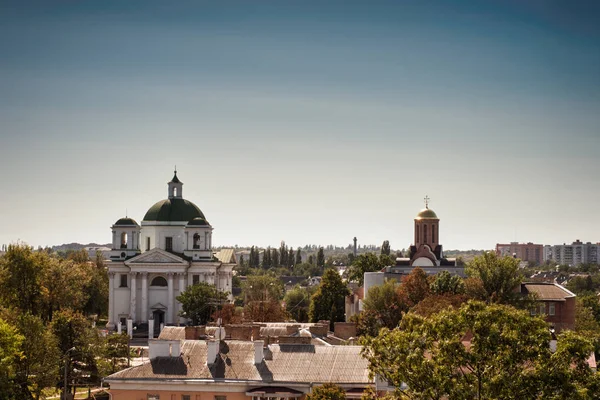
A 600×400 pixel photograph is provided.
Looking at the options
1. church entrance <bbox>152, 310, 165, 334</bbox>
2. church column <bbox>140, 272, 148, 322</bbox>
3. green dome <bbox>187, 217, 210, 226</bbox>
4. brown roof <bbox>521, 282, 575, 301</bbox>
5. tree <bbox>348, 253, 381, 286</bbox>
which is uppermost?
green dome <bbox>187, 217, 210, 226</bbox>

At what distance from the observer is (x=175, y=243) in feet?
400

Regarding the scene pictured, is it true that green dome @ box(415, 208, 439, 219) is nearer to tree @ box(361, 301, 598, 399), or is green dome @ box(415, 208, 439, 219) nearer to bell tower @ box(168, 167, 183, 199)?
bell tower @ box(168, 167, 183, 199)

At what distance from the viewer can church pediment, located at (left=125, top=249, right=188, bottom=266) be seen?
117750mm

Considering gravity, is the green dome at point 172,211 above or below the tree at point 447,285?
above

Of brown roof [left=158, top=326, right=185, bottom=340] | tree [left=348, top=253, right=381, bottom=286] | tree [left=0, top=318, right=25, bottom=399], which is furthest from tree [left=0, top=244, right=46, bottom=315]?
tree [left=348, top=253, right=381, bottom=286]

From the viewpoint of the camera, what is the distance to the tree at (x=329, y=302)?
9425cm

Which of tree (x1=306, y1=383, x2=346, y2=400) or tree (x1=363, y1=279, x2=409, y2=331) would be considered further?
tree (x1=363, y1=279, x2=409, y2=331)

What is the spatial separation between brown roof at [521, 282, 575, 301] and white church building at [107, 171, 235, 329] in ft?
140

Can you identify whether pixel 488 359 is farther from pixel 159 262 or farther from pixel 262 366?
pixel 159 262

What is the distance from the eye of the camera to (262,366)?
155 feet

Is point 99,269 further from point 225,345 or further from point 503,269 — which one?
point 225,345

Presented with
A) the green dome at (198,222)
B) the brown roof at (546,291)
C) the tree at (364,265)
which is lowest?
the brown roof at (546,291)

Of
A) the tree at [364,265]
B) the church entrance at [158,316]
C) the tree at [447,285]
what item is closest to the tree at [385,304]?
the tree at [447,285]

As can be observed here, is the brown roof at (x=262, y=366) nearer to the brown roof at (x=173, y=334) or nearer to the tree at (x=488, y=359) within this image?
the brown roof at (x=173, y=334)
